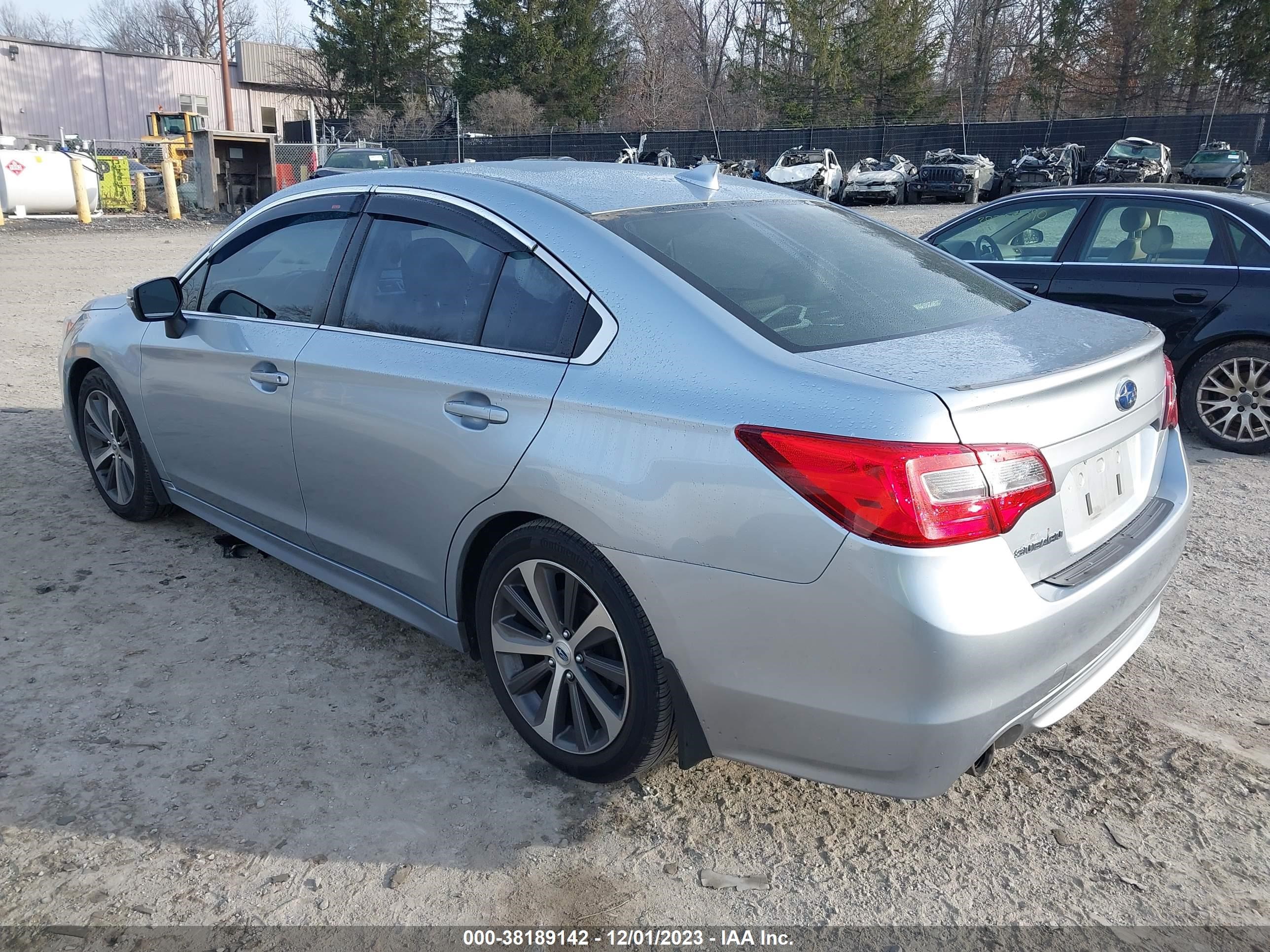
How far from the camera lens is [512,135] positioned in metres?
40.3

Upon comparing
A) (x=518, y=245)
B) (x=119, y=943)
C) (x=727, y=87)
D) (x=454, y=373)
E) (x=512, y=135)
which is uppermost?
(x=727, y=87)

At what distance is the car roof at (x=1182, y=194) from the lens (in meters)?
6.09

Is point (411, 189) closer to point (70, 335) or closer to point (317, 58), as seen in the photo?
point (70, 335)

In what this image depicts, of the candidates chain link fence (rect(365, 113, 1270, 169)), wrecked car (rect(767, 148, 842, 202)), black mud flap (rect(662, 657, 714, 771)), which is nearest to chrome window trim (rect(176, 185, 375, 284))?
black mud flap (rect(662, 657, 714, 771))

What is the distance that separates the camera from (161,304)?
13.2 feet

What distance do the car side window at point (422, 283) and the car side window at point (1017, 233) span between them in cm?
433

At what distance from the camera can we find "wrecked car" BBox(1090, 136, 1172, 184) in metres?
28.2

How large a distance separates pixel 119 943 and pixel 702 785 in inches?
58.9

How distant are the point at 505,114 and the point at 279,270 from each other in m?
46.7

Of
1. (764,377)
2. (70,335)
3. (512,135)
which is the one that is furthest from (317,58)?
(764,377)

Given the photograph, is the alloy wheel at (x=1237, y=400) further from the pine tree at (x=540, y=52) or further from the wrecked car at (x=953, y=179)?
the pine tree at (x=540, y=52)

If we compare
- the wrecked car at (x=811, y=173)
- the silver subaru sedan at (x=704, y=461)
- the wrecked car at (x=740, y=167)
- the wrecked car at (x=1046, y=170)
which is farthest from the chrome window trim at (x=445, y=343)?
the wrecked car at (x=740, y=167)

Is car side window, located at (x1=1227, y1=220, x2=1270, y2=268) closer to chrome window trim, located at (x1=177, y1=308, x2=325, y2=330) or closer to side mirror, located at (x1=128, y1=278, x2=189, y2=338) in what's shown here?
chrome window trim, located at (x1=177, y1=308, x2=325, y2=330)

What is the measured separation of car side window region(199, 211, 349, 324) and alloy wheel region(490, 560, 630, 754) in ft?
4.46
